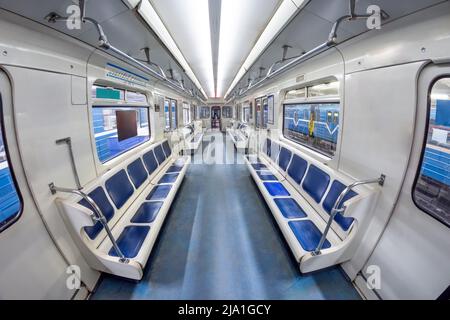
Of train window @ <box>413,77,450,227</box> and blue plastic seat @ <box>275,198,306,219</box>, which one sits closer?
train window @ <box>413,77,450,227</box>

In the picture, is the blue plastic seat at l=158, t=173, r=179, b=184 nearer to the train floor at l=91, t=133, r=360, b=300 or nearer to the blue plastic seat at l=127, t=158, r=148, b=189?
the blue plastic seat at l=127, t=158, r=148, b=189

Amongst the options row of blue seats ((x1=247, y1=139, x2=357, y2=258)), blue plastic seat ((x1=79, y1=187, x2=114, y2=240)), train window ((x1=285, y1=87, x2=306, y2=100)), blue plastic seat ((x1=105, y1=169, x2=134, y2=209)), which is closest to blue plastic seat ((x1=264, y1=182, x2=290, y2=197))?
row of blue seats ((x1=247, y1=139, x2=357, y2=258))

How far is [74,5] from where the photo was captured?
132cm

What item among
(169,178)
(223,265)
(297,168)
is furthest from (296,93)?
(223,265)

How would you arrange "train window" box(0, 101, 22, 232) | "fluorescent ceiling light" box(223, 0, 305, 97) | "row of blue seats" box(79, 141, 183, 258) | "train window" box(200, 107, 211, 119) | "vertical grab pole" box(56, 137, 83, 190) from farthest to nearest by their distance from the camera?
1. "train window" box(200, 107, 211, 119)
2. "row of blue seats" box(79, 141, 183, 258)
3. "vertical grab pole" box(56, 137, 83, 190)
4. "fluorescent ceiling light" box(223, 0, 305, 97)
5. "train window" box(0, 101, 22, 232)

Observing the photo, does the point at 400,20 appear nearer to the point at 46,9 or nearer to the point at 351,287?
the point at 351,287

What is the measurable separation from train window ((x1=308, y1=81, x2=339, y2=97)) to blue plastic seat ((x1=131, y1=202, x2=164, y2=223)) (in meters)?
3.10

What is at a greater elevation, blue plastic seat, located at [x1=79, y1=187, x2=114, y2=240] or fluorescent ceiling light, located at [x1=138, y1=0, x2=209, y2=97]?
fluorescent ceiling light, located at [x1=138, y1=0, x2=209, y2=97]

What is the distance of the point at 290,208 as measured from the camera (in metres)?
2.82

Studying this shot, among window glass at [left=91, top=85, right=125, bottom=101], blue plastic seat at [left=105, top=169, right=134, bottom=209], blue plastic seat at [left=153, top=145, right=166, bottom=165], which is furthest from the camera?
blue plastic seat at [left=153, top=145, right=166, bottom=165]

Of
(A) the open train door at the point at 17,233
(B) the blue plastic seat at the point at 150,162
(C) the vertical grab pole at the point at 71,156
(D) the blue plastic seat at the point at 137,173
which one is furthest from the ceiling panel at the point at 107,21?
(B) the blue plastic seat at the point at 150,162

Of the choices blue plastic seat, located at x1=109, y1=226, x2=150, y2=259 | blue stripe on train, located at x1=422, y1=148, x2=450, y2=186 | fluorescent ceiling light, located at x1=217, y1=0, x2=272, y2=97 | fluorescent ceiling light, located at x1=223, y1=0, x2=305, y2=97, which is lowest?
blue plastic seat, located at x1=109, y1=226, x2=150, y2=259

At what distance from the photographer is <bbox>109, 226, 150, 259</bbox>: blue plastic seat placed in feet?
6.55

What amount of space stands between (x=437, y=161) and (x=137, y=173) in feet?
12.2
